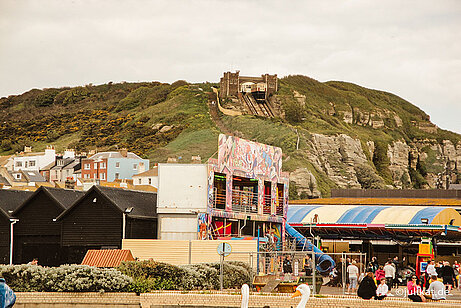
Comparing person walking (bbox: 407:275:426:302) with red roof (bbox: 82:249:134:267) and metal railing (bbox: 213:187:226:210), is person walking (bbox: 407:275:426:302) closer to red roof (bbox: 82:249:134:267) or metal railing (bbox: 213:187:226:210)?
red roof (bbox: 82:249:134:267)

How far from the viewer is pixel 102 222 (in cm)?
4412

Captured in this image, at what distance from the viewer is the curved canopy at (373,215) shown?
52.3 metres

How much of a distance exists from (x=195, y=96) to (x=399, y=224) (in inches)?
5836

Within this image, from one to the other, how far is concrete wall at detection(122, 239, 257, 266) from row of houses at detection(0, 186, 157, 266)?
3.32m

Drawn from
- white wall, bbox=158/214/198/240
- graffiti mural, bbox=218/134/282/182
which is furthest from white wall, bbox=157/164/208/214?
graffiti mural, bbox=218/134/282/182

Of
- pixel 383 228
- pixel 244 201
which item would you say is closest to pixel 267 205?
pixel 244 201

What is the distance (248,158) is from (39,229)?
43.4 ft

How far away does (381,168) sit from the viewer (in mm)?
184125

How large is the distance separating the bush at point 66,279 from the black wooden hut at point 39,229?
14.1m

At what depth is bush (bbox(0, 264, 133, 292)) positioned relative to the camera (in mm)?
31266

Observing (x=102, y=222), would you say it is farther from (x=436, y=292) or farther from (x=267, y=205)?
(x=436, y=292)

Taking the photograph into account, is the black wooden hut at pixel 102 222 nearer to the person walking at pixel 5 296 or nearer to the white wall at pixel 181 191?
the white wall at pixel 181 191

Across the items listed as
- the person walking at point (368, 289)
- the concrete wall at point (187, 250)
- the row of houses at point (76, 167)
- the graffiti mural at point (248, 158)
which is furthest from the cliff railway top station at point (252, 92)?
the person walking at point (368, 289)

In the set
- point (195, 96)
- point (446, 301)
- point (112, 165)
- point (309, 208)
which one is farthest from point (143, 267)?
point (195, 96)
